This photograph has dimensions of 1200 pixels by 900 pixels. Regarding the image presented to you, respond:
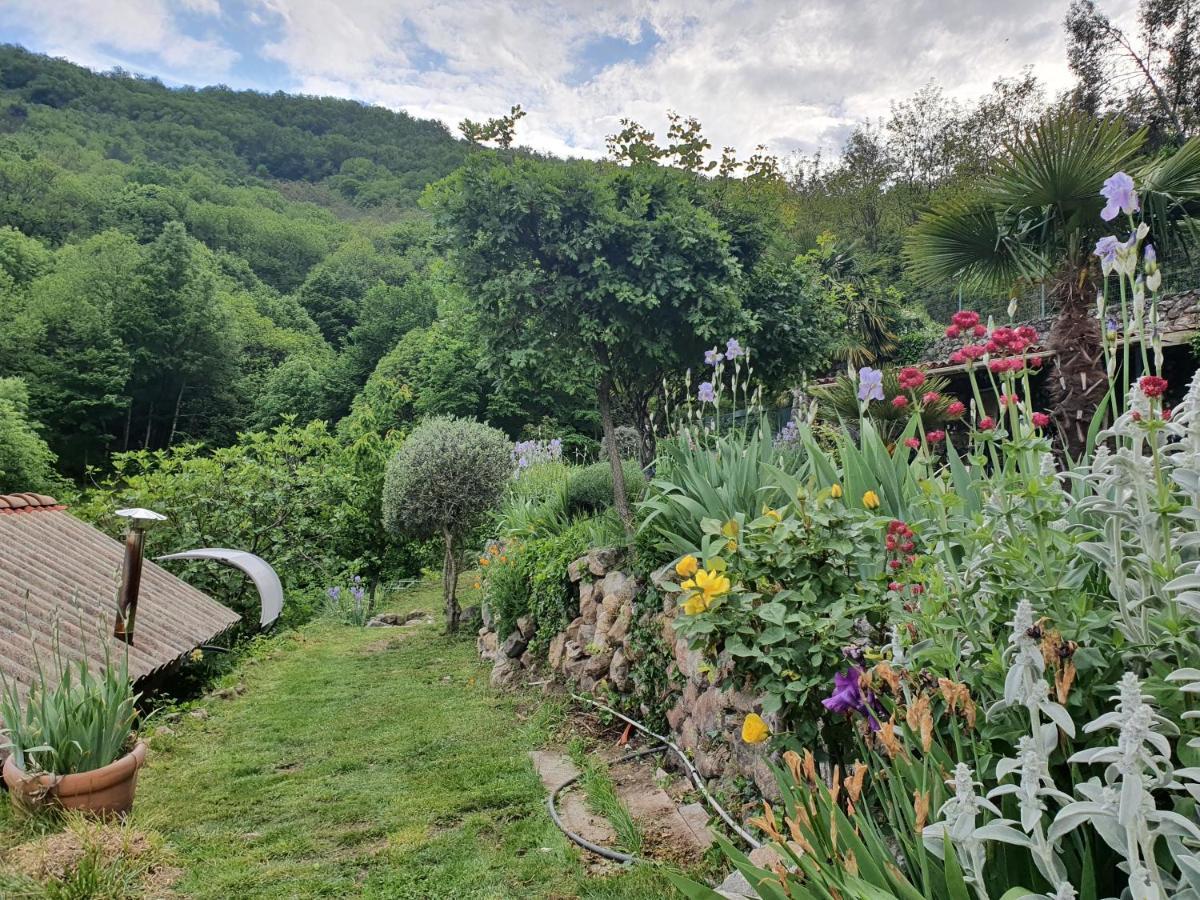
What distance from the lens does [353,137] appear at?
41.2 meters

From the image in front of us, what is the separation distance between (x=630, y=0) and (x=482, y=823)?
33.1 ft

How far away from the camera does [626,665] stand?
411cm

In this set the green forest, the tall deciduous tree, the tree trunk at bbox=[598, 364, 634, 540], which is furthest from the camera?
the green forest

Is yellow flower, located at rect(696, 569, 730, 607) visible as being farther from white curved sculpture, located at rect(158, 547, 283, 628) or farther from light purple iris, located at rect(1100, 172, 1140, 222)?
white curved sculpture, located at rect(158, 547, 283, 628)

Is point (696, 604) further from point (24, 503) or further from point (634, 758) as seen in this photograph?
point (24, 503)

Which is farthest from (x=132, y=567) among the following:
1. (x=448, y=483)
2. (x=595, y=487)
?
(x=448, y=483)

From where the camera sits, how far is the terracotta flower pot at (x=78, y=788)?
110 inches

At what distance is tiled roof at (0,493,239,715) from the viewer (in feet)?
13.3

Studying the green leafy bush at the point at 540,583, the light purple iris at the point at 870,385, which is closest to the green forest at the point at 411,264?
the light purple iris at the point at 870,385

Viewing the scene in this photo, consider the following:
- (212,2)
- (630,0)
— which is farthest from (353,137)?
(630,0)

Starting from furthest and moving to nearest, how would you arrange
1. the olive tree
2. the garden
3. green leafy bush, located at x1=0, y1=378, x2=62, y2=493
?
green leafy bush, located at x1=0, y1=378, x2=62, y2=493 < the olive tree < the garden

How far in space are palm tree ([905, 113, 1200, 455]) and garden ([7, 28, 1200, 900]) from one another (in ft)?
0.13

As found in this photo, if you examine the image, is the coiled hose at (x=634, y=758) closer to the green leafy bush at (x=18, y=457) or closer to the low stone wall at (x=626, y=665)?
the low stone wall at (x=626, y=665)

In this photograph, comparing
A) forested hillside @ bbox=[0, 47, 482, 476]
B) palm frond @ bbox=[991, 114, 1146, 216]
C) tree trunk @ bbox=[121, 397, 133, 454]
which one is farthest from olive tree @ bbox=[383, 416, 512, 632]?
tree trunk @ bbox=[121, 397, 133, 454]
